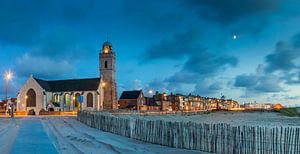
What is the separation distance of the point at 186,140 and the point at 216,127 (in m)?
2.29

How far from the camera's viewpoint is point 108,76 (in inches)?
4446

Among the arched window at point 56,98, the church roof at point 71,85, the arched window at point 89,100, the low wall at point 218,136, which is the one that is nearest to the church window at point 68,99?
the church roof at point 71,85

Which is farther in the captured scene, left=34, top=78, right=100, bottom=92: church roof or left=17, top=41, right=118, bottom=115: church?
left=34, top=78, right=100, bottom=92: church roof

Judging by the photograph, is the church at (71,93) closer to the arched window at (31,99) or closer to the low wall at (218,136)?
the arched window at (31,99)

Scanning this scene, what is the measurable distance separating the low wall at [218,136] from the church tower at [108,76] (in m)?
89.6

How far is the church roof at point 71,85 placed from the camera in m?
104

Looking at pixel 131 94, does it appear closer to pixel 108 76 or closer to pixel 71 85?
pixel 108 76

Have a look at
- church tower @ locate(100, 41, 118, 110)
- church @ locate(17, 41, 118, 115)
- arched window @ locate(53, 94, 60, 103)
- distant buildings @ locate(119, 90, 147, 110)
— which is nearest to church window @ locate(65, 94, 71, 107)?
church @ locate(17, 41, 118, 115)

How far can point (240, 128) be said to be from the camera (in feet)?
47.8

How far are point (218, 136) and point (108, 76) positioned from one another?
99.1m

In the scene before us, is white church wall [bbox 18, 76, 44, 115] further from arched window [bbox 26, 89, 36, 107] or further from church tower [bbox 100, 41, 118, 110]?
church tower [bbox 100, 41, 118, 110]

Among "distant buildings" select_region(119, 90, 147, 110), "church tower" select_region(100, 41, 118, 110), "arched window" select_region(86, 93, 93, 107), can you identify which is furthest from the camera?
"distant buildings" select_region(119, 90, 147, 110)

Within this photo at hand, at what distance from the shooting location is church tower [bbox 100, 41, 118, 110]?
367 feet

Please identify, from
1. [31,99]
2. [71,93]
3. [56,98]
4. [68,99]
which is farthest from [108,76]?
[31,99]
